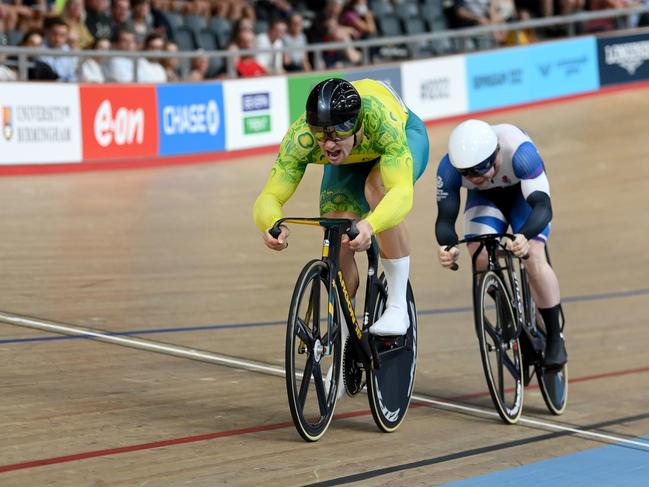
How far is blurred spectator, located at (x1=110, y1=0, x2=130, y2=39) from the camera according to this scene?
38.7 feet

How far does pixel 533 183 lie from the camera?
4887mm

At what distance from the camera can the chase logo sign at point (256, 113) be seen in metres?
12.7

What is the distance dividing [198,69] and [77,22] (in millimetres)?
1431

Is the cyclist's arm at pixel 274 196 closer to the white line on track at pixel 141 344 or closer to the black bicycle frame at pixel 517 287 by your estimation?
the black bicycle frame at pixel 517 287

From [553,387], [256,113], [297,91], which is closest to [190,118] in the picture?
[256,113]

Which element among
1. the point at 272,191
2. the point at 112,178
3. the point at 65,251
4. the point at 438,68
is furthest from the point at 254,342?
the point at 438,68

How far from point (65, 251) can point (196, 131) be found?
15.1 ft

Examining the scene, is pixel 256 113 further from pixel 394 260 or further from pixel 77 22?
pixel 394 260

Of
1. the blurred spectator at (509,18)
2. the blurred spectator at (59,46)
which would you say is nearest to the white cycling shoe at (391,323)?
the blurred spectator at (59,46)

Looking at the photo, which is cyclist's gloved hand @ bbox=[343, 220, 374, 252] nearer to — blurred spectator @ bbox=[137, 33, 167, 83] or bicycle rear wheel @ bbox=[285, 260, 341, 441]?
bicycle rear wheel @ bbox=[285, 260, 341, 441]

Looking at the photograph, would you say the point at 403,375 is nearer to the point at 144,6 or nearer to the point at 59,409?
the point at 59,409

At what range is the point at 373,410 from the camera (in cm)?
436

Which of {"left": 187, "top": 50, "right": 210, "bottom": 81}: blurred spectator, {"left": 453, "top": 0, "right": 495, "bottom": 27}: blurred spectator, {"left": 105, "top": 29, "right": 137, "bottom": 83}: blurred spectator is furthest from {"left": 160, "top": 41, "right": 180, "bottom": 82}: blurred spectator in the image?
{"left": 453, "top": 0, "right": 495, "bottom": 27}: blurred spectator

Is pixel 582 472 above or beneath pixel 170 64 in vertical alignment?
beneath
